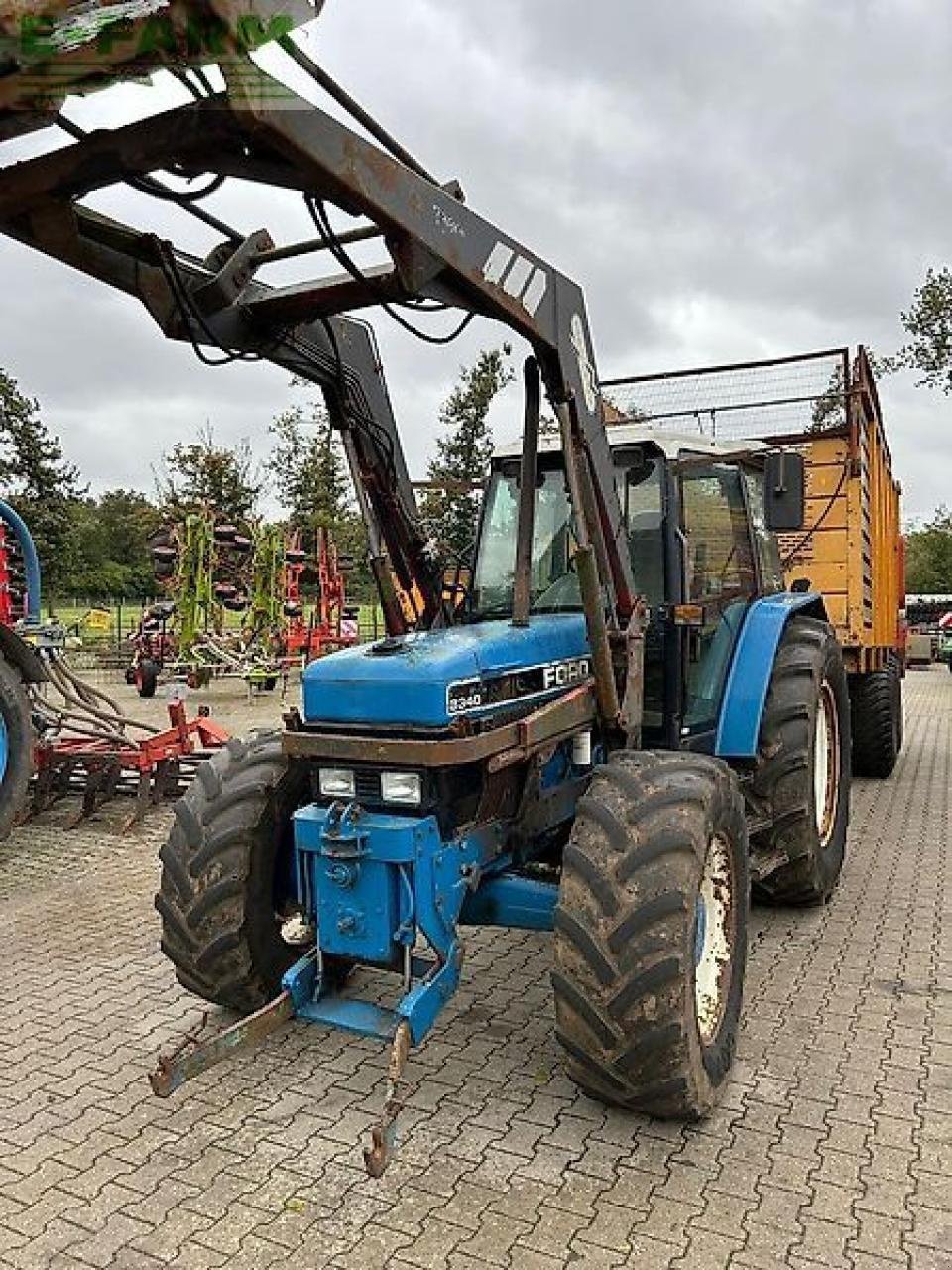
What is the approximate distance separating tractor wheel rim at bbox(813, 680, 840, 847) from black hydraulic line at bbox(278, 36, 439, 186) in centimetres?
Answer: 348

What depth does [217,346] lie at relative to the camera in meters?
3.54

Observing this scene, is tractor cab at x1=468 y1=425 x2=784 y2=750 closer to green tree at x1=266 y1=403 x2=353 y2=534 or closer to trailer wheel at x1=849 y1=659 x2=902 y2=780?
trailer wheel at x1=849 y1=659 x2=902 y2=780

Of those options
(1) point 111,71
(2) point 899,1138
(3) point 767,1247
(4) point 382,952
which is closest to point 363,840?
(4) point 382,952

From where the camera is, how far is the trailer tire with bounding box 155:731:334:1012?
3570 millimetres

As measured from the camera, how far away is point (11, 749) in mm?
6406

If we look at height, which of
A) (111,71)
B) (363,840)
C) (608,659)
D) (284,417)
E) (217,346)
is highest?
(284,417)

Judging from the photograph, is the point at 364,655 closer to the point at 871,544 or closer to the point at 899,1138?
the point at 899,1138

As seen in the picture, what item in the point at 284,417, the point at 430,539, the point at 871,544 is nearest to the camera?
the point at 430,539

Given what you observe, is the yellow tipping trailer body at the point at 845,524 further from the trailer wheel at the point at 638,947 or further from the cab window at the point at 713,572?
the trailer wheel at the point at 638,947

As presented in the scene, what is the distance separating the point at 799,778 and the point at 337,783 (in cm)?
233

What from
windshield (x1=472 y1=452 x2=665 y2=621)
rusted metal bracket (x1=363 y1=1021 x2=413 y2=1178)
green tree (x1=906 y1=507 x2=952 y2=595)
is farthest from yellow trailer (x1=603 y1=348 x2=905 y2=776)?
green tree (x1=906 y1=507 x2=952 y2=595)

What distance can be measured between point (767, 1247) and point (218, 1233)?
139cm

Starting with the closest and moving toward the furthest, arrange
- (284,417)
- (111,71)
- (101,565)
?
(111,71)
(284,417)
(101,565)

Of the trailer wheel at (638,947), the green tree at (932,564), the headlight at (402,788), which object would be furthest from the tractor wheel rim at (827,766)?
the green tree at (932,564)
